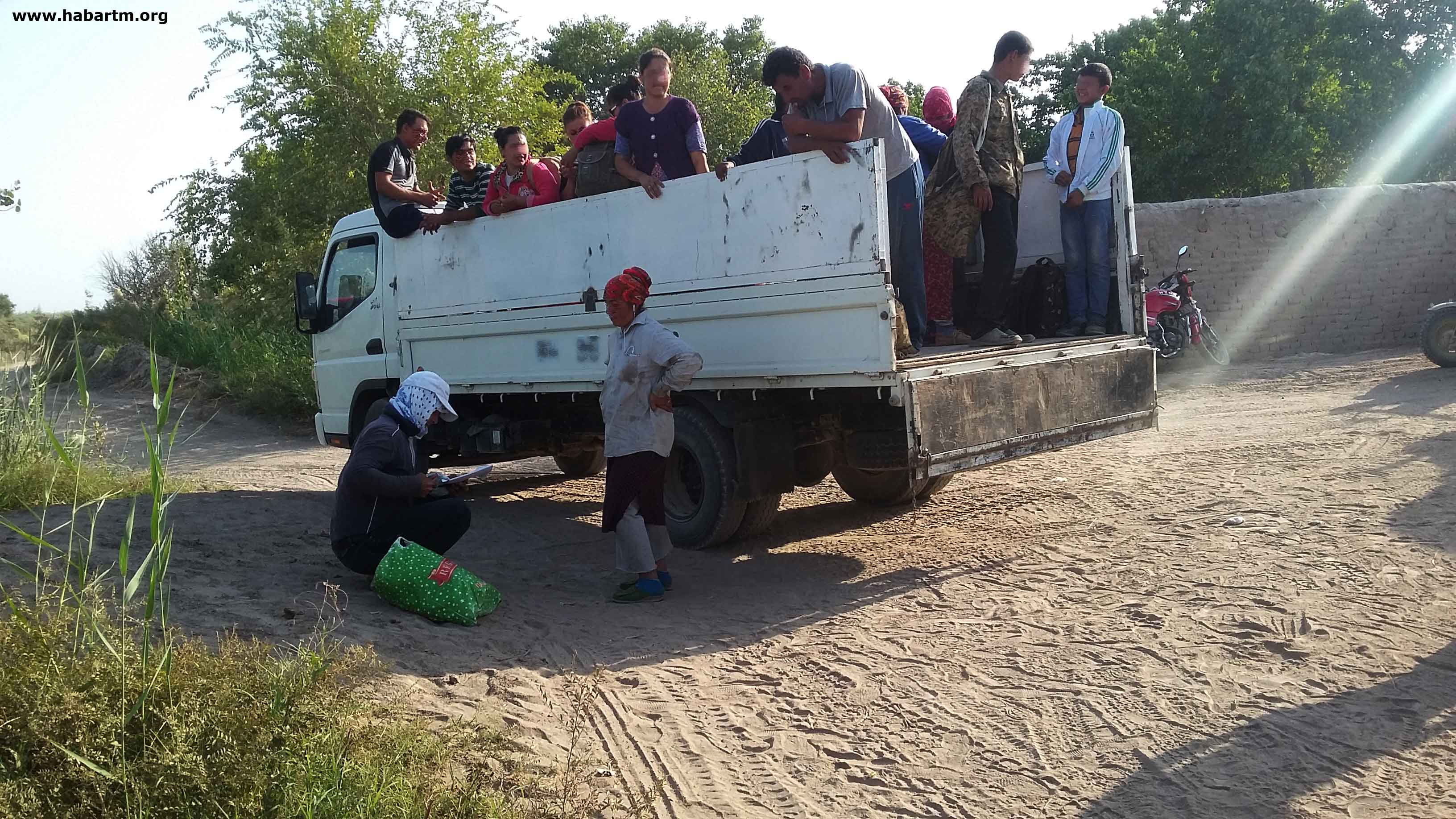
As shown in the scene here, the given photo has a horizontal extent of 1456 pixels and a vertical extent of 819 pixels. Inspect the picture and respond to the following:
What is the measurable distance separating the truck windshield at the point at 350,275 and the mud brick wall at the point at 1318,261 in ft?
29.5

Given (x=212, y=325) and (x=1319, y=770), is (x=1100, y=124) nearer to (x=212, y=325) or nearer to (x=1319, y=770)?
(x=1319, y=770)

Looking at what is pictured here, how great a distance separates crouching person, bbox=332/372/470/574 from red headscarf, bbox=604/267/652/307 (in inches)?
37.5

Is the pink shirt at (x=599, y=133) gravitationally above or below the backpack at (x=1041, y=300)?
above

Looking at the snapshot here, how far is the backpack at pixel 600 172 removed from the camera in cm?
666

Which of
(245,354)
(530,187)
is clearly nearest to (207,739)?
(530,187)

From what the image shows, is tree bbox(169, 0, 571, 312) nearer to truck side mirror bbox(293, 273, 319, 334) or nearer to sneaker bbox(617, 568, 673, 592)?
truck side mirror bbox(293, 273, 319, 334)

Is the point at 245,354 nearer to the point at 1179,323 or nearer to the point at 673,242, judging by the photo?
the point at 673,242

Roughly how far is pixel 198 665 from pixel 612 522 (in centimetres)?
240

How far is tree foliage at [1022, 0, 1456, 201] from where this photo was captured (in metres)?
19.8

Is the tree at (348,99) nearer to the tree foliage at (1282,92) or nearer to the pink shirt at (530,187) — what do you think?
the pink shirt at (530,187)

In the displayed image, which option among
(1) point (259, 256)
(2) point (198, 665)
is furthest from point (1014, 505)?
(1) point (259, 256)

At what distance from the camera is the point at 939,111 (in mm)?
6934

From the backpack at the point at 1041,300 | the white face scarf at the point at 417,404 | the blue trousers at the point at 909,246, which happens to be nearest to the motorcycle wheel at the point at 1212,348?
the backpack at the point at 1041,300

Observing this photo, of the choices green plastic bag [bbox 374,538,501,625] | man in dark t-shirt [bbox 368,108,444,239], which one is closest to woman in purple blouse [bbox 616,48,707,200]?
man in dark t-shirt [bbox 368,108,444,239]
